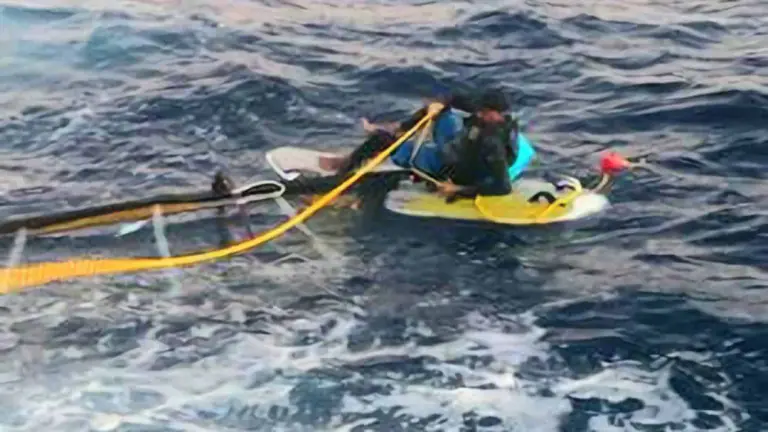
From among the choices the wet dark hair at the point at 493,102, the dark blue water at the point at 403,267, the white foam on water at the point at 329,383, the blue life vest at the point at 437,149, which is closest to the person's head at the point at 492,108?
the wet dark hair at the point at 493,102

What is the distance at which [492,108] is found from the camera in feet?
33.6

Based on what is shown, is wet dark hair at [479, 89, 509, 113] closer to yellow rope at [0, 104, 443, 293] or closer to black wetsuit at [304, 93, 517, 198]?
black wetsuit at [304, 93, 517, 198]

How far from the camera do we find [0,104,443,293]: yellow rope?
958cm

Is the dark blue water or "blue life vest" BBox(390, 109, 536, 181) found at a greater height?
"blue life vest" BBox(390, 109, 536, 181)

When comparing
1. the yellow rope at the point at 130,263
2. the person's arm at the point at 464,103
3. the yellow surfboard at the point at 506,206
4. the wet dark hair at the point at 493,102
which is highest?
the wet dark hair at the point at 493,102

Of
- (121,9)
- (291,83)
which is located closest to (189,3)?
(121,9)

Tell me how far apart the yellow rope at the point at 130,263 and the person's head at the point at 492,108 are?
2.05 feet

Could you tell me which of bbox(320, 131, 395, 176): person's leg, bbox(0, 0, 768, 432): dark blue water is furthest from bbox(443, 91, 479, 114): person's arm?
bbox(0, 0, 768, 432): dark blue water

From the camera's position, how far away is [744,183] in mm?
11562

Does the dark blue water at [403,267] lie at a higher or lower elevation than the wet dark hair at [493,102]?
lower

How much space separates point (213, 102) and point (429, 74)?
95.8 inches

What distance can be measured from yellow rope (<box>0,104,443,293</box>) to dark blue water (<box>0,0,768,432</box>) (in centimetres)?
15

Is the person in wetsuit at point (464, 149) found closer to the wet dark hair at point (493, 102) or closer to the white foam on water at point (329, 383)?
the wet dark hair at point (493, 102)

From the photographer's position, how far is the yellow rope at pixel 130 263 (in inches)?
377
